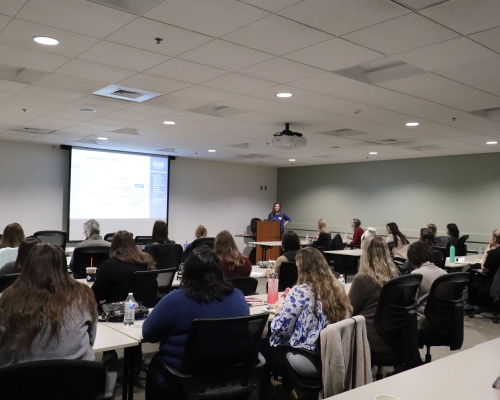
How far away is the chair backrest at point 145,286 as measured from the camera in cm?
384

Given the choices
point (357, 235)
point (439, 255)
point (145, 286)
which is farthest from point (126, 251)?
point (357, 235)

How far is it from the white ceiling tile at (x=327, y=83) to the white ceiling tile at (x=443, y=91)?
0.34m

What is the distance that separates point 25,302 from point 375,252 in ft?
8.35

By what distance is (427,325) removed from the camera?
401cm

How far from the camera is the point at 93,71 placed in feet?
14.5

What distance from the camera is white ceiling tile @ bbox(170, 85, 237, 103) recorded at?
5.01 m

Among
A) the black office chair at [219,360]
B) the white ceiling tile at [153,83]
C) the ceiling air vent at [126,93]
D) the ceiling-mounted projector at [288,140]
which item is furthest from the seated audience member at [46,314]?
the ceiling-mounted projector at [288,140]

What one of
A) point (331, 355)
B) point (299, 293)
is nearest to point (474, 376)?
point (331, 355)

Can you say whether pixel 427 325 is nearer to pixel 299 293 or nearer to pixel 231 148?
pixel 299 293

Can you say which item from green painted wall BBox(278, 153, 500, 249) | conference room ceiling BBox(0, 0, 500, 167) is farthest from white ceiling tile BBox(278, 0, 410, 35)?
green painted wall BBox(278, 153, 500, 249)

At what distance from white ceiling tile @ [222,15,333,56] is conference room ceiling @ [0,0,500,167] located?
1 cm

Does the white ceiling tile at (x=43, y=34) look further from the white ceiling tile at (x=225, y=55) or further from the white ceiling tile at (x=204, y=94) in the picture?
the white ceiling tile at (x=204, y=94)

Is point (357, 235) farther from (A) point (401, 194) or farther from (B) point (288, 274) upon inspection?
(B) point (288, 274)

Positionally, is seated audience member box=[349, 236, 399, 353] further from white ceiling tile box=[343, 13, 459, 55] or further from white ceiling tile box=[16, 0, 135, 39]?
white ceiling tile box=[16, 0, 135, 39]
